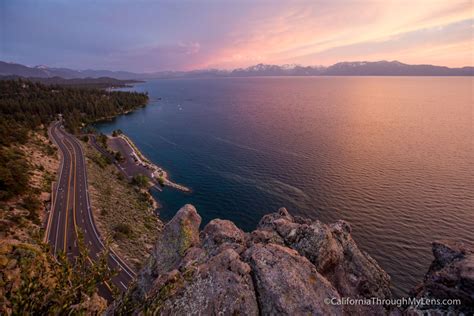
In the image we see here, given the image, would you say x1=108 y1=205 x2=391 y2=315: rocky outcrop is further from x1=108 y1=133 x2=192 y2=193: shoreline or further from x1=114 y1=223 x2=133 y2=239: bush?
x1=108 y1=133 x2=192 y2=193: shoreline

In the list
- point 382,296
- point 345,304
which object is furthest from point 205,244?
point 382,296

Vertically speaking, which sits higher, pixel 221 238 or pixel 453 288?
pixel 453 288

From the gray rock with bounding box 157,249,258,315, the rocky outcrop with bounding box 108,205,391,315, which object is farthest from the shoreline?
the gray rock with bounding box 157,249,258,315

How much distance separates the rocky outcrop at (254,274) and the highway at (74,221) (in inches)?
664

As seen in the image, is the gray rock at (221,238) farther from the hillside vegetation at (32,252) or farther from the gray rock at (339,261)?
the hillside vegetation at (32,252)

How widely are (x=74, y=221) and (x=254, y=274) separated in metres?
56.3

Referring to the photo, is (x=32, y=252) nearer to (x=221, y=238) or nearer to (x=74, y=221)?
(x=221, y=238)

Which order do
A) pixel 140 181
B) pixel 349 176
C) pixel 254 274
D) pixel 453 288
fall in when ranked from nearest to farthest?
1. pixel 453 288
2. pixel 254 274
3. pixel 140 181
4. pixel 349 176

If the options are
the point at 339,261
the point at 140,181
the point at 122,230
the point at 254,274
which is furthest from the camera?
the point at 140,181

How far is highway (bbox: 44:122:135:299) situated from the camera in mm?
44469

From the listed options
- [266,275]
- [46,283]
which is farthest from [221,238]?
[46,283]

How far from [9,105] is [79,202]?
153 meters

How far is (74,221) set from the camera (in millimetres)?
55719

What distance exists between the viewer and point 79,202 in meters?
63.7
